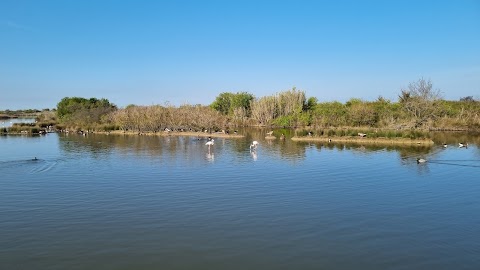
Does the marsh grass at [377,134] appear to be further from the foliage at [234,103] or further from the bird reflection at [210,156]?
the foliage at [234,103]

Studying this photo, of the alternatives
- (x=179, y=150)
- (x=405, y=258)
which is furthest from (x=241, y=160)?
(x=405, y=258)

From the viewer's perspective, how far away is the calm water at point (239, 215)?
9.21m

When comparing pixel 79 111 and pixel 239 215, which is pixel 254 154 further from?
pixel 79 111

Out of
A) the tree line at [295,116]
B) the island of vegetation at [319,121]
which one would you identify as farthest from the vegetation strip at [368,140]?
the tree line at [295,116]

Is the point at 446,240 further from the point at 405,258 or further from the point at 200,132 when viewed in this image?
the point at 200,132

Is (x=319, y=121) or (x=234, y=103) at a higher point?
(x=234, y=103)

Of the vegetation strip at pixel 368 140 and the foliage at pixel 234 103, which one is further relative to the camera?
the foliage at pixel 234 103

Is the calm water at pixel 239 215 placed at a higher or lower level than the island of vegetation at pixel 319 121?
lower

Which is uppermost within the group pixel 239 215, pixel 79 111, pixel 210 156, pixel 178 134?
pixel 79 111

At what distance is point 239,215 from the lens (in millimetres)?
12562

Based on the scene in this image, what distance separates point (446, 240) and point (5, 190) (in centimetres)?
1624

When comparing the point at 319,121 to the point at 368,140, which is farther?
the point at 319,121

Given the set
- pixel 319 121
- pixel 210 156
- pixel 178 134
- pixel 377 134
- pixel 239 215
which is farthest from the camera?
pixel 319 121

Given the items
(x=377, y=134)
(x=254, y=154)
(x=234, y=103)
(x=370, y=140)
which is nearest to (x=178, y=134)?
(x=254, y=154)
